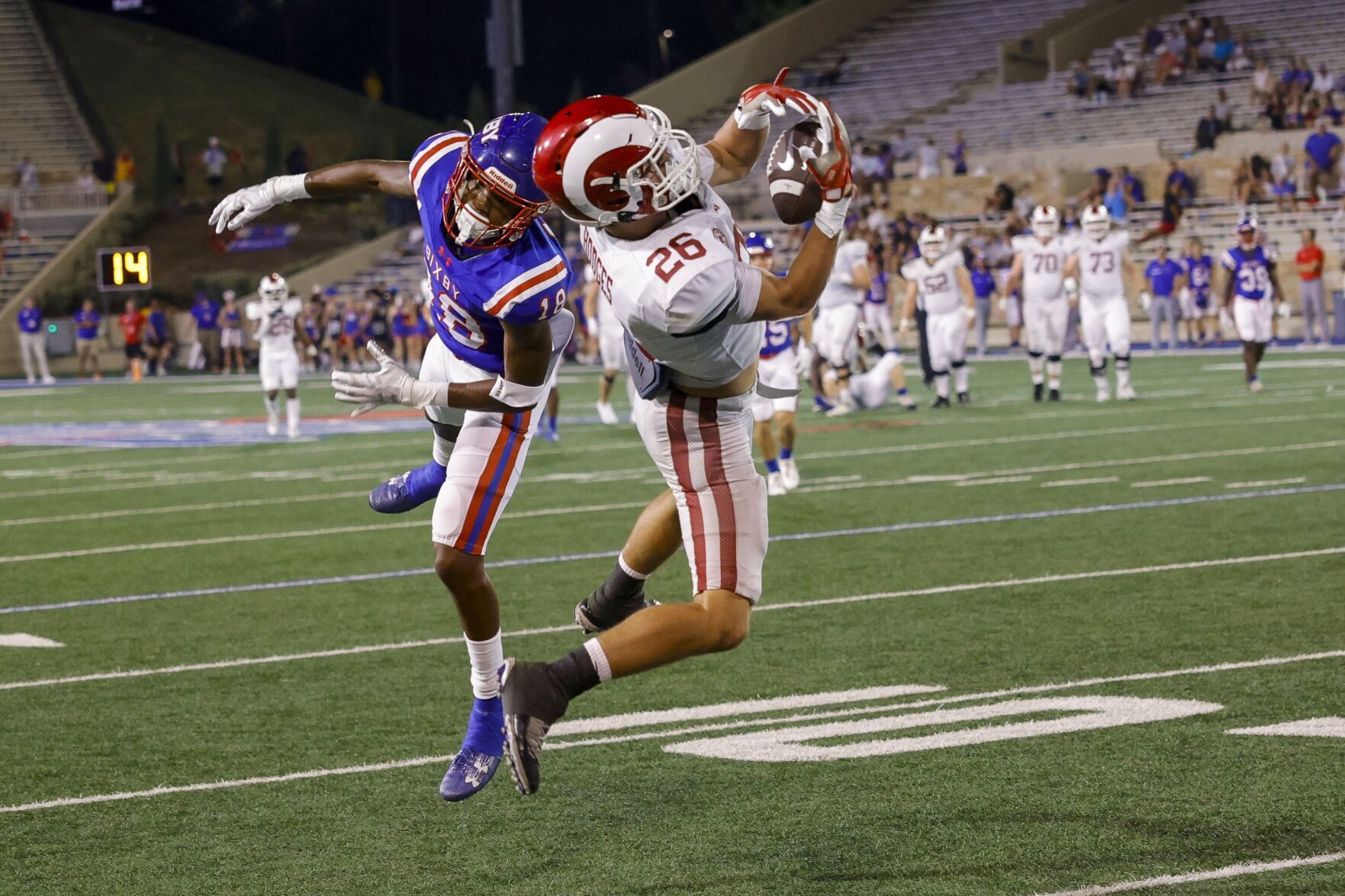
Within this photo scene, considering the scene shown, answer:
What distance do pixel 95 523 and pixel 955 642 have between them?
22.1ft


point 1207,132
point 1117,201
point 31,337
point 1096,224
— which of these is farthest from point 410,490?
point 31,337

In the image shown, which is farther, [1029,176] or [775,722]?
[1029,176]

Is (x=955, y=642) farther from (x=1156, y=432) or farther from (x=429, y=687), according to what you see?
(x=1156, y=432)

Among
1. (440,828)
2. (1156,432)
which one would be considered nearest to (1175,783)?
(440,828)

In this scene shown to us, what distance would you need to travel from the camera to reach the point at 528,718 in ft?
13.5

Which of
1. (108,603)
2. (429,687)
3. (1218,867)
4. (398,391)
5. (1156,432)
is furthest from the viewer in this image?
(1156,432)

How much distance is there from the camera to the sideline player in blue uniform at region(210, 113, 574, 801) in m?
4.58

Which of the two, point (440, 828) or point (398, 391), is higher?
point (398, 391)

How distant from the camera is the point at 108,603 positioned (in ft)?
27.5

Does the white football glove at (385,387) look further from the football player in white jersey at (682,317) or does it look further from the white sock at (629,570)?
the white sock at (629,570)

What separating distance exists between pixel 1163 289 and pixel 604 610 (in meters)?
22.7

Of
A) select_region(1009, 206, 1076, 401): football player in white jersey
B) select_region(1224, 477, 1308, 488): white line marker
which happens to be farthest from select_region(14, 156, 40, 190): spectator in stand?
select_region(1224, 477, 1308, 488): white line marker

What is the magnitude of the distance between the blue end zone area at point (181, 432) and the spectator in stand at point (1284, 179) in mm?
14275

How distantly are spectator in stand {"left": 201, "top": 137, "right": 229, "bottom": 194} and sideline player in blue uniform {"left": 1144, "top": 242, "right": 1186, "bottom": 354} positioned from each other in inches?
890
